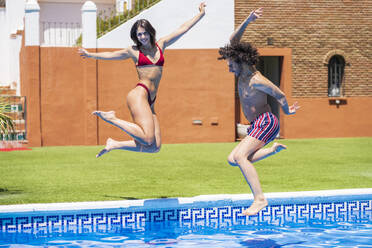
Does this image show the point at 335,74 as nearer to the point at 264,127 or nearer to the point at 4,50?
the point at 4,50

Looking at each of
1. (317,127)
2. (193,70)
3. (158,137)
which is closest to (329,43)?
(317,127)

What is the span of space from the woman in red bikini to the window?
1347 centimetres

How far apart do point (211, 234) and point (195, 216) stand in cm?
55

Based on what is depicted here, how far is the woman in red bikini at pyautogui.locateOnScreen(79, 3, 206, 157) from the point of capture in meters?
6.55

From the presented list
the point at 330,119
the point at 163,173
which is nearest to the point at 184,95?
the point at 330,119

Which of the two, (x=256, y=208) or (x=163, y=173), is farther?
(x=163, y=173)

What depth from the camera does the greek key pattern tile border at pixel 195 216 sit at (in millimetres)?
6875

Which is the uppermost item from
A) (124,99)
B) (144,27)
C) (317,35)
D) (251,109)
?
(317,35)

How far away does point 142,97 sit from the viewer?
6.67 metres

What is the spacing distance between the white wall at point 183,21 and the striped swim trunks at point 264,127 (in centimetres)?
1147

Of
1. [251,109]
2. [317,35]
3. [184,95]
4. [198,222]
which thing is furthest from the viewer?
[317,35]

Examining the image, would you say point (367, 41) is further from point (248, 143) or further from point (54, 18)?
point (248, 143)

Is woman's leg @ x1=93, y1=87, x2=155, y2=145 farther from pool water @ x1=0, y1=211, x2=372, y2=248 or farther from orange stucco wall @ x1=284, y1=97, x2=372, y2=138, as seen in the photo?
orange stucco wall @ x1=284, y1=97, x2=372, y2=138

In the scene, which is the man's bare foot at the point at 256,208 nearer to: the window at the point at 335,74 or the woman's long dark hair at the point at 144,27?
the woman's long dark hair at the point at 144,27
